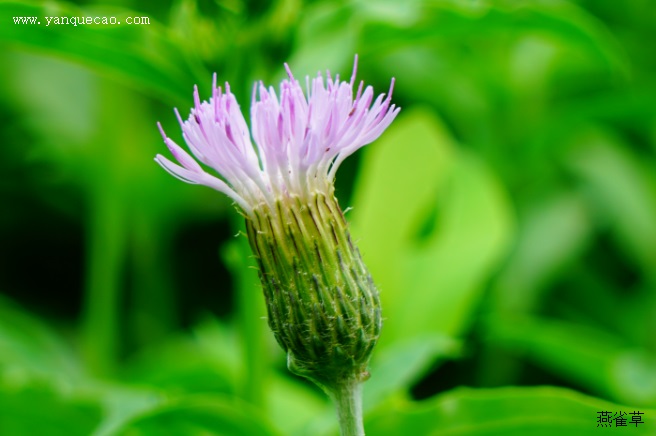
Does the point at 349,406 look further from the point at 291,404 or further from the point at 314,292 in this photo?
the point at 291,404

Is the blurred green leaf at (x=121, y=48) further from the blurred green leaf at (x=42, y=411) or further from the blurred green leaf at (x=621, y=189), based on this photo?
the blurred green leaf at (x=621, y=189)

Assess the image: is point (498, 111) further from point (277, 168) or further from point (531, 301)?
point (277, 168)

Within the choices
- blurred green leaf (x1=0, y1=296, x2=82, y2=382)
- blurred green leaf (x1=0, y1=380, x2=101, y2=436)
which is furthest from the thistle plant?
blurred green leaf (x1=0, y1=296, x2=82, y2=382)

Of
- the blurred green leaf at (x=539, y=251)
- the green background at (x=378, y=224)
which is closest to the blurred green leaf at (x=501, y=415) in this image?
the green background at (x=378, y=224)

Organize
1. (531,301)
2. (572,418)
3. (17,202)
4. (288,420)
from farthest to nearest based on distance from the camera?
1. (17,202)
2. (531,301)
3. (288,420)
4. (572,418)

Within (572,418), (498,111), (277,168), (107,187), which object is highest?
(498,111)

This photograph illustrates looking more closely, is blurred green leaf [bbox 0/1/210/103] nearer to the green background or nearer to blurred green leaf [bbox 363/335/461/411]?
the green background

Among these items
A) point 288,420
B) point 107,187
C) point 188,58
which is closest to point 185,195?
point 107,187
